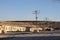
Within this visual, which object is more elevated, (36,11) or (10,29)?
(36,11)

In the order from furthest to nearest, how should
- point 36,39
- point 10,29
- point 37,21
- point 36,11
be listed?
1. point 37,21
2. point 36,11
3. point 10,29
4. point 36,39

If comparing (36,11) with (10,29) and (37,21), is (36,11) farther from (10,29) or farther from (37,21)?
(10,29)

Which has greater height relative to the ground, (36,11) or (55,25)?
(36,11)

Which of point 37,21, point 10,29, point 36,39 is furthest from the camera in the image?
point 37,21

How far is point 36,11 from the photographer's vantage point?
60.4m

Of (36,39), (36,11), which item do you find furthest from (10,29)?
(36,39)

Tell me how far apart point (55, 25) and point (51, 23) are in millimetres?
2572

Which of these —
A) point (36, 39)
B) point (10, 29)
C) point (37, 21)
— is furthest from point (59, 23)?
point (36, 39)

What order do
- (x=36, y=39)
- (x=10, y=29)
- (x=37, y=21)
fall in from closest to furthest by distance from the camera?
1. (x=36, y=39)
2. (x=10, y=29)
3. (x=37, y=21)

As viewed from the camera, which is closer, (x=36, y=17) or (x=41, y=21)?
(x=36, y=17)

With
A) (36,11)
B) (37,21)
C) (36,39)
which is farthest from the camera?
(37,21)

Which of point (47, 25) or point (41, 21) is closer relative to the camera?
point (47, 25)

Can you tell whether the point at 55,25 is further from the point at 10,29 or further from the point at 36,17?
the point at 10,29

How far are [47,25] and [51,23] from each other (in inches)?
97.7
